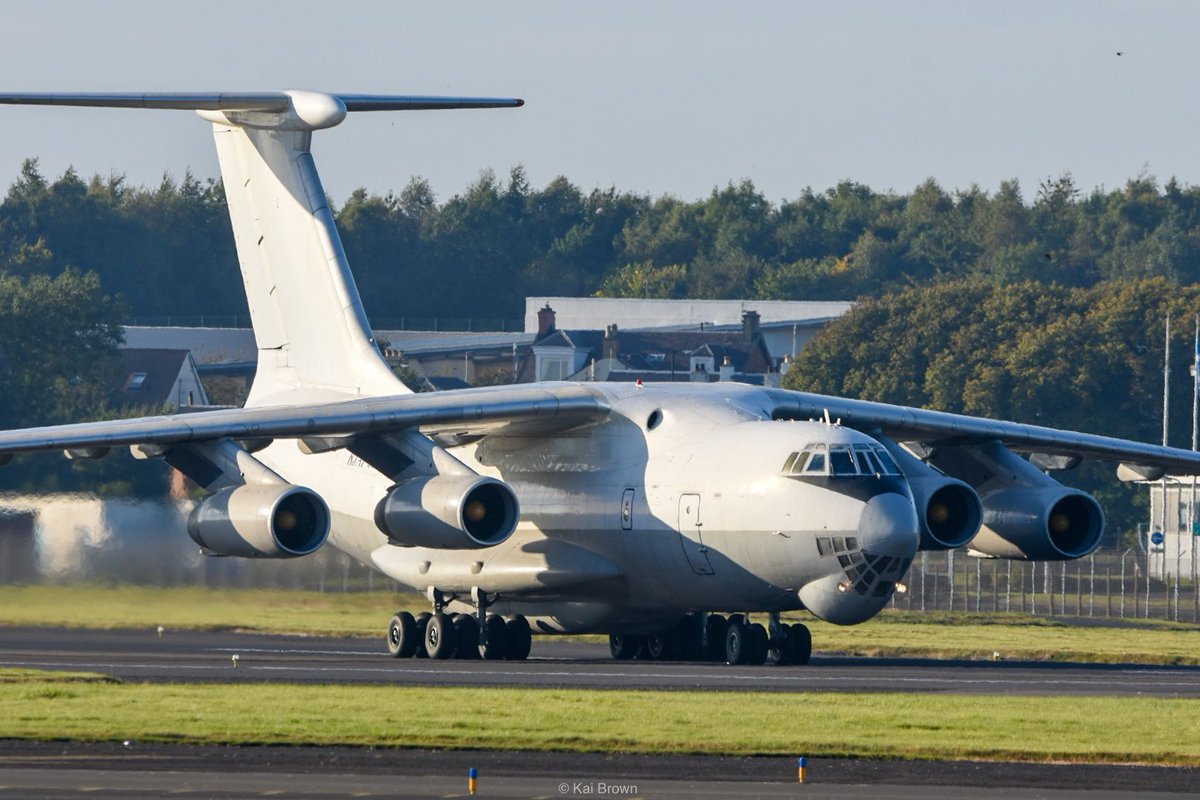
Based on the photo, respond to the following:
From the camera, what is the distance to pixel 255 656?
26.0 meters

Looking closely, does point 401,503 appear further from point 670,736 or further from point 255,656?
point 670,736

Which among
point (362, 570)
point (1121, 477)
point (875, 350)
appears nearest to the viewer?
point (1121, 477)

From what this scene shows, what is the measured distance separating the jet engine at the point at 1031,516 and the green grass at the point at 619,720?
694 centimetres

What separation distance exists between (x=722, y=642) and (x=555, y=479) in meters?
2.78


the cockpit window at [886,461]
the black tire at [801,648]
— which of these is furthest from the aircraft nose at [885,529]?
the black tire at [801,648]

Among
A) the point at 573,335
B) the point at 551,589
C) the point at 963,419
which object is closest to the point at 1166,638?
the point at 963,419

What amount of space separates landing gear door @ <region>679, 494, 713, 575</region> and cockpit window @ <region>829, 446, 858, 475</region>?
5.96 feet

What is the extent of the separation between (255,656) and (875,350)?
46362 mm

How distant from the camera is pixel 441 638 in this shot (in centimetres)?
2658

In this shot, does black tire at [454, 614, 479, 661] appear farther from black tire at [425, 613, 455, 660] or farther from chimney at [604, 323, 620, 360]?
chimney at [604, 323, 620, 360]

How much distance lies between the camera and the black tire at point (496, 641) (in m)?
26.6

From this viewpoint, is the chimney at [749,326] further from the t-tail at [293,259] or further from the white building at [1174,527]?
the t-tail at [293,259]

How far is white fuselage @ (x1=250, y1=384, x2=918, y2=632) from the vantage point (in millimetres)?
23562

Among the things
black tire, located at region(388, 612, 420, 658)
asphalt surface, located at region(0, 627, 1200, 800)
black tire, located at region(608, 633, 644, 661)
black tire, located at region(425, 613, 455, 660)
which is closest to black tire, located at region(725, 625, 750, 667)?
black tire, located at region(608, 633, 644, 661)
